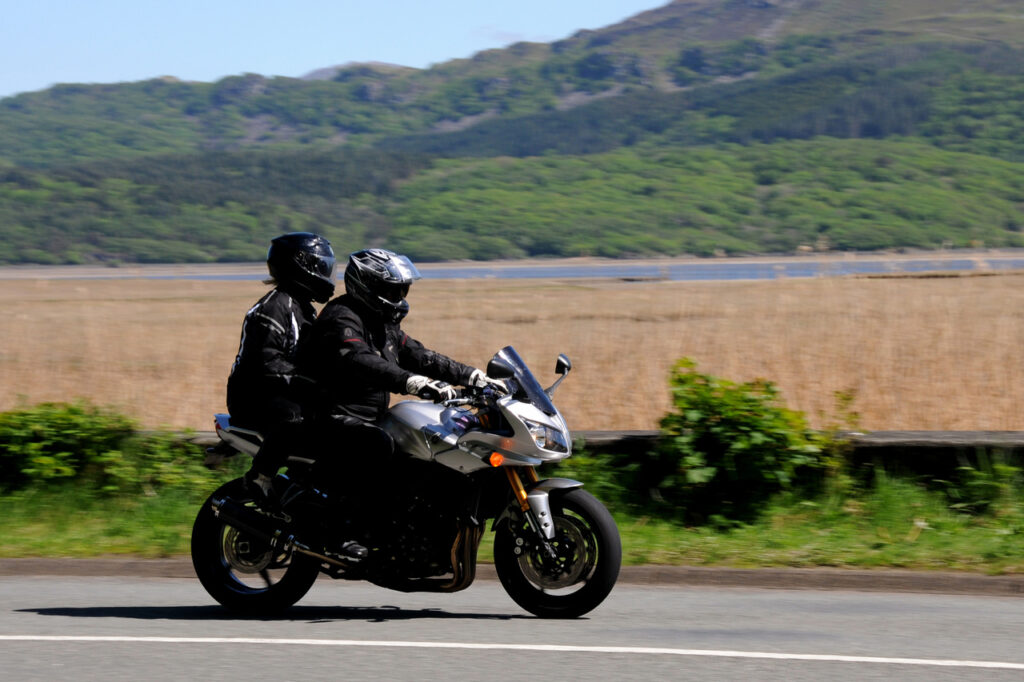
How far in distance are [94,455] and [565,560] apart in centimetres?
498

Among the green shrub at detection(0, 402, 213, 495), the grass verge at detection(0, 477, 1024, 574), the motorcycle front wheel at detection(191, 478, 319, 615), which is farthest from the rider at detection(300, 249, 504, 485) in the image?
the green shrub at detection(0, 402, 213, 495)

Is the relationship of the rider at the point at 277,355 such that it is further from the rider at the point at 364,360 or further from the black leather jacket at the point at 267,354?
the rider at the point at 364,360

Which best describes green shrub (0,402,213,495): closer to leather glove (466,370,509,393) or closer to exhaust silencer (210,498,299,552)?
exhaust silencer (210,498,299,552)

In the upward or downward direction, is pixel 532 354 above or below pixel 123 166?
below

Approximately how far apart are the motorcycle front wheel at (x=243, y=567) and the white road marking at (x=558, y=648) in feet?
1.94

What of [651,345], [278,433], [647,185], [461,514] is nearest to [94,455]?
[278,433]

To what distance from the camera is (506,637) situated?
644cm

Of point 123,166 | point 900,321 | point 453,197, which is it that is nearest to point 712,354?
point 900,321

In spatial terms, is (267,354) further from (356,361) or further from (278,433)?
(356,361)

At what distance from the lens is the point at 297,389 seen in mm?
6953

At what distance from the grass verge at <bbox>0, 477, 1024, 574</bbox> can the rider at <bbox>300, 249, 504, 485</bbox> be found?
Answer: 82.2 inches

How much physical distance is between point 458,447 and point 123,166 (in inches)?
5560

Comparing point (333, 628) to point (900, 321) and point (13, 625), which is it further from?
point (900, 321)

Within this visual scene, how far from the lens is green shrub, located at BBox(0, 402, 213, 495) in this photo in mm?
10156
